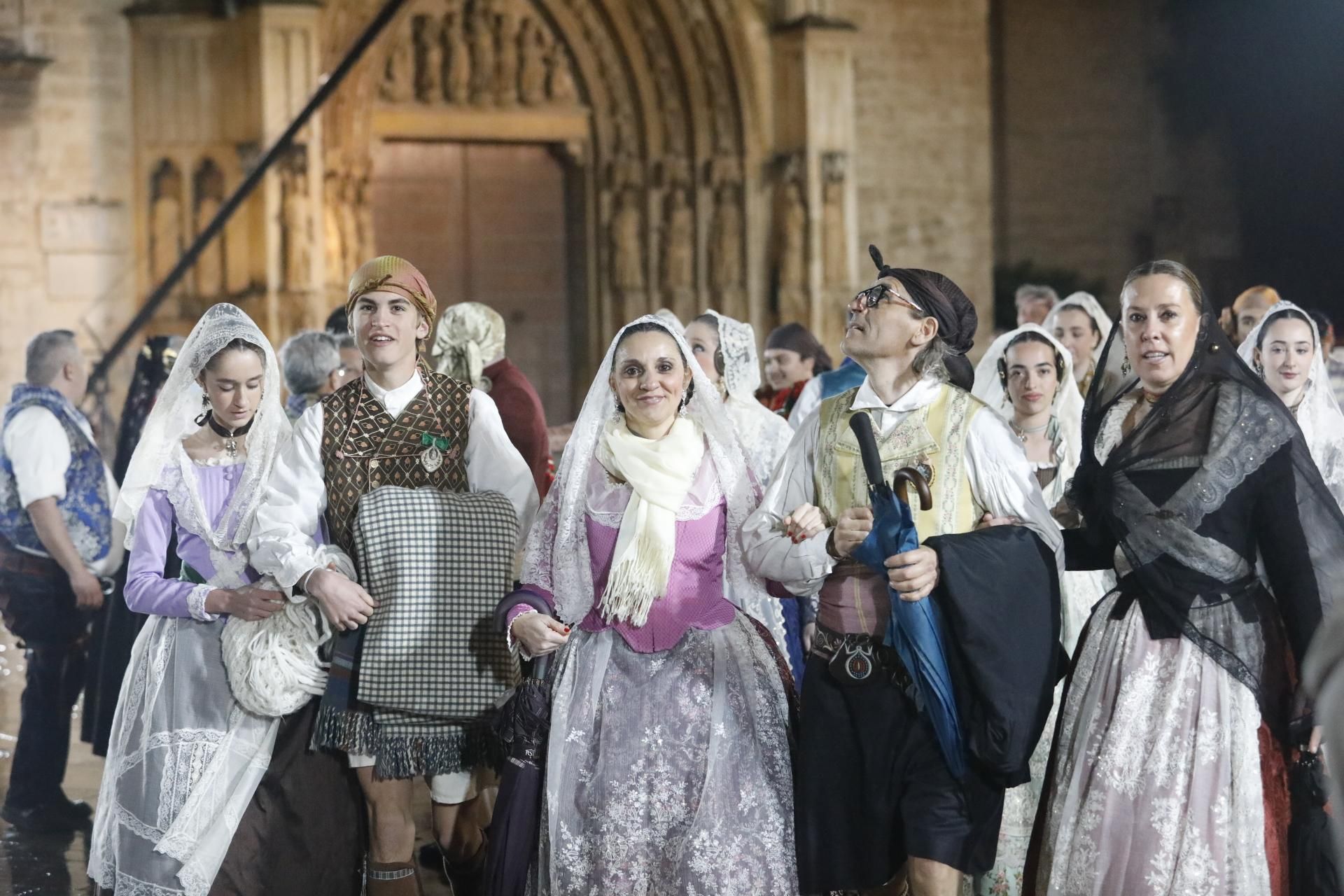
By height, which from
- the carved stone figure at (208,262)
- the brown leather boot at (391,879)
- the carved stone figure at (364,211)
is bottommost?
the brown leather boot at (391,879)

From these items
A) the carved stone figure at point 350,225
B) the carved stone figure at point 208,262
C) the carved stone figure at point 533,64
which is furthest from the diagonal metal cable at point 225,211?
the carved stone figure at point 533,64

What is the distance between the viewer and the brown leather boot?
400 centimetres

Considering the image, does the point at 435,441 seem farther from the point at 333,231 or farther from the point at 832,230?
the point at 832,230

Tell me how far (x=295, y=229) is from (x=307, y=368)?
19.4 feet

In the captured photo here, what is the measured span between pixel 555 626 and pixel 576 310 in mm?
11076

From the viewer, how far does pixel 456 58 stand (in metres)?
13.7

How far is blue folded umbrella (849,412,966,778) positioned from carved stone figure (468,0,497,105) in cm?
1106

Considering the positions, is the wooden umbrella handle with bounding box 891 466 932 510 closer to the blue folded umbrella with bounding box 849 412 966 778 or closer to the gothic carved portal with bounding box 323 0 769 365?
the blue folded umbrella with bounding box 849 412 966 778

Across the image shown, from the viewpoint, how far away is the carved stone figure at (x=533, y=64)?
14039mm

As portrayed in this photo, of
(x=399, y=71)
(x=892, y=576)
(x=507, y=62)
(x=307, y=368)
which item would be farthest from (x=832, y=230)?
(x=892, y=576)

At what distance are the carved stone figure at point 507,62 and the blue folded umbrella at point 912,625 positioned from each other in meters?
11.1

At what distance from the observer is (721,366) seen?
20.3ft

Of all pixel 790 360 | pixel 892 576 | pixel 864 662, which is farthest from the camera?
pixel 790 360

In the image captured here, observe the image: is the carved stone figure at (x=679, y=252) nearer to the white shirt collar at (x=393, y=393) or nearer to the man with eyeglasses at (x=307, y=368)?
the man with eyeglasses at (x=307, y=368)
